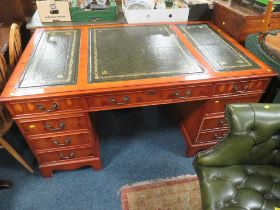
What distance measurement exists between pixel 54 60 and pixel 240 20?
124 cm

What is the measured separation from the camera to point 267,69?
124 centimetres

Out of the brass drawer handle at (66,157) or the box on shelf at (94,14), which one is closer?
the brass drawer handle at (66,157)

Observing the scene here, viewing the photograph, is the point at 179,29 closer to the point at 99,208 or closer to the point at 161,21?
the point at 161,21

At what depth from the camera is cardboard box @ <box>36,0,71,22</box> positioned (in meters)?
1.55

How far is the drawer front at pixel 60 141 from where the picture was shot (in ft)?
4.21

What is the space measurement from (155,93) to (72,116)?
48cm

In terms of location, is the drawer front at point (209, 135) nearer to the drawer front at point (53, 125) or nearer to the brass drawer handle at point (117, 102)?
the brass drawer handle at point (117, 102)

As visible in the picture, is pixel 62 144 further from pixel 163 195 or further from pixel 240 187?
pixel 240 187

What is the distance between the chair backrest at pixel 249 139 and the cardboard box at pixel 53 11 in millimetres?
1379

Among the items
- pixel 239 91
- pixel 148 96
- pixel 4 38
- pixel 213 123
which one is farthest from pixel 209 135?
pixel 4 38

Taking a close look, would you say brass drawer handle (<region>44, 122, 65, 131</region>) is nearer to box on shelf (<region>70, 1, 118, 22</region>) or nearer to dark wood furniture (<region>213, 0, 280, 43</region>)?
box on shelf (<region>70, 1, 118, 22</region>)

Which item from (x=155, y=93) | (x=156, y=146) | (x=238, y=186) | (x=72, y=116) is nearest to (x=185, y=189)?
(x=156, y=146)

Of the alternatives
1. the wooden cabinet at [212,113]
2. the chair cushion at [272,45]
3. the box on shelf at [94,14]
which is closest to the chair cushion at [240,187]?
the wooden cabinet at [212,113]

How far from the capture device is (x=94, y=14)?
166 centimetres
